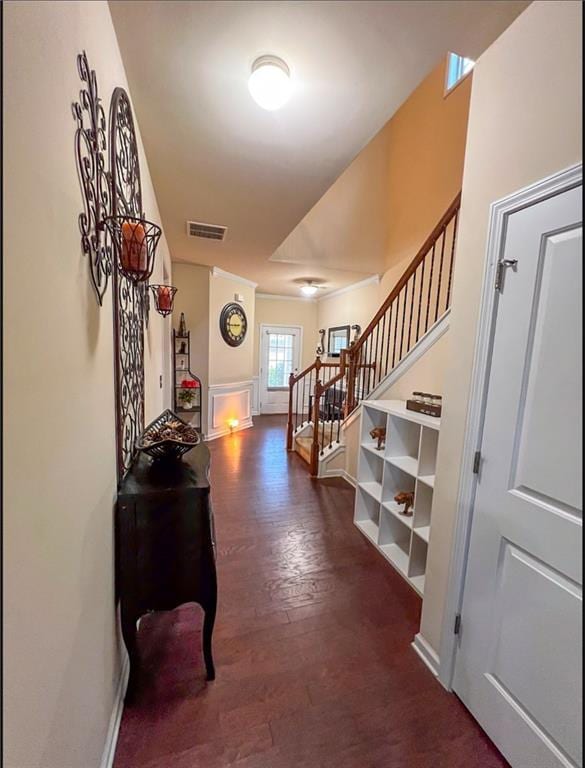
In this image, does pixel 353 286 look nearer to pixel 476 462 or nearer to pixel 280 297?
pixel 280 297

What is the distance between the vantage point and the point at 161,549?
1.32 meters

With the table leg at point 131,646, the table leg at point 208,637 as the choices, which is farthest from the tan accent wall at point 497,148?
the table leg at point 131,646

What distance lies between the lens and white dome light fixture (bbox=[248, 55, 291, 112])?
1.38 meters

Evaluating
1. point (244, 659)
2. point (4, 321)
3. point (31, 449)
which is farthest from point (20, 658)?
point (244, 659)

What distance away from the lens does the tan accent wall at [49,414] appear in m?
0.54

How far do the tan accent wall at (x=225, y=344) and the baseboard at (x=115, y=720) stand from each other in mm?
3997

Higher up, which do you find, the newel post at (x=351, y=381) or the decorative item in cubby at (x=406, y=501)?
the newel post at (x=351, y=381)

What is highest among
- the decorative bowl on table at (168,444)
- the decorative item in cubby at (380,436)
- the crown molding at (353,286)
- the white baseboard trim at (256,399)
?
the crown molding at (353,286)

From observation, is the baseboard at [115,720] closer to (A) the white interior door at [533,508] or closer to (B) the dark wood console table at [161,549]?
(B) the dark wood console table at [161,549]

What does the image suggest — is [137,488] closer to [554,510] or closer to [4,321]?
[4,321]

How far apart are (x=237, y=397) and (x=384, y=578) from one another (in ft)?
13.6

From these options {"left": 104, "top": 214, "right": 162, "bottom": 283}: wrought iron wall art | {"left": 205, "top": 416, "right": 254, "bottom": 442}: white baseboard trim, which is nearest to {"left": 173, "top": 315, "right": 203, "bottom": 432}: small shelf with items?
{"left": 205, "top": 416, "right": 254, "bottom": 442}: white baseboard trim

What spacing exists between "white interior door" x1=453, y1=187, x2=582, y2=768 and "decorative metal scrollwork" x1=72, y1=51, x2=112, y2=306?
1.39 m

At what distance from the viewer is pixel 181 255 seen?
4398 millimetres
